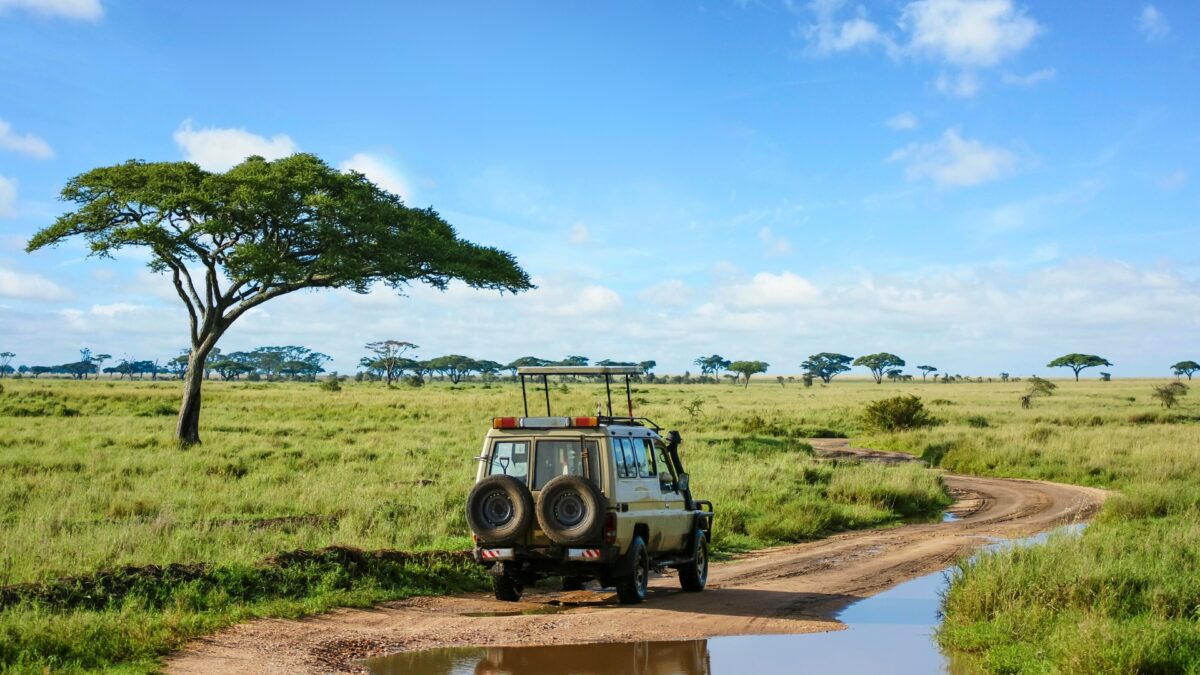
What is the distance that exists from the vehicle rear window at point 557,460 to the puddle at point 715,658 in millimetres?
2422

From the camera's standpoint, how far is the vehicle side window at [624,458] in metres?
11.8

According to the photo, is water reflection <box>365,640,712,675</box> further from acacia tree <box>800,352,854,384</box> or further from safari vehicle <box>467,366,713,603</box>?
acacia tree <box>800,352,854,384</box>

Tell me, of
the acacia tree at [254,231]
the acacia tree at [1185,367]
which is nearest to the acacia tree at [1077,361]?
the acacia tree at [1185,367]

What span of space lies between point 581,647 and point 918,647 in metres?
3.42

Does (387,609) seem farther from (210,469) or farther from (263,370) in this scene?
(263,370)

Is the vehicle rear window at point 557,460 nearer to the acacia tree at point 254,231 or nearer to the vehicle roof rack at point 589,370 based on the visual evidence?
the vehicle roof rack at point 589,370

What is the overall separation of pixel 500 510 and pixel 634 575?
67.8 inches

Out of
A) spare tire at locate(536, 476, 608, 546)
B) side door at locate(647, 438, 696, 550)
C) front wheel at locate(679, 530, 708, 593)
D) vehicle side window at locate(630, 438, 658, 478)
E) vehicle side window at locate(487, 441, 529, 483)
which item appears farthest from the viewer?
front wheel at locate(679, 530, 708, 593)

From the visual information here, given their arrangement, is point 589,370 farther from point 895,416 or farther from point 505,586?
point 895,416

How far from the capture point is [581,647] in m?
9.81

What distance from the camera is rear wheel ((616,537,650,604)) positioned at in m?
11.8

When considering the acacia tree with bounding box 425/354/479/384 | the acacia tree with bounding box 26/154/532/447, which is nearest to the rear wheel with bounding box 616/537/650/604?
the acacia tree with bounding box 26/154/532/447

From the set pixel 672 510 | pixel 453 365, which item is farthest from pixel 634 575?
pixel 453 365

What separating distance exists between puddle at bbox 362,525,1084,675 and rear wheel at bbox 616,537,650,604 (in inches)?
67.2
